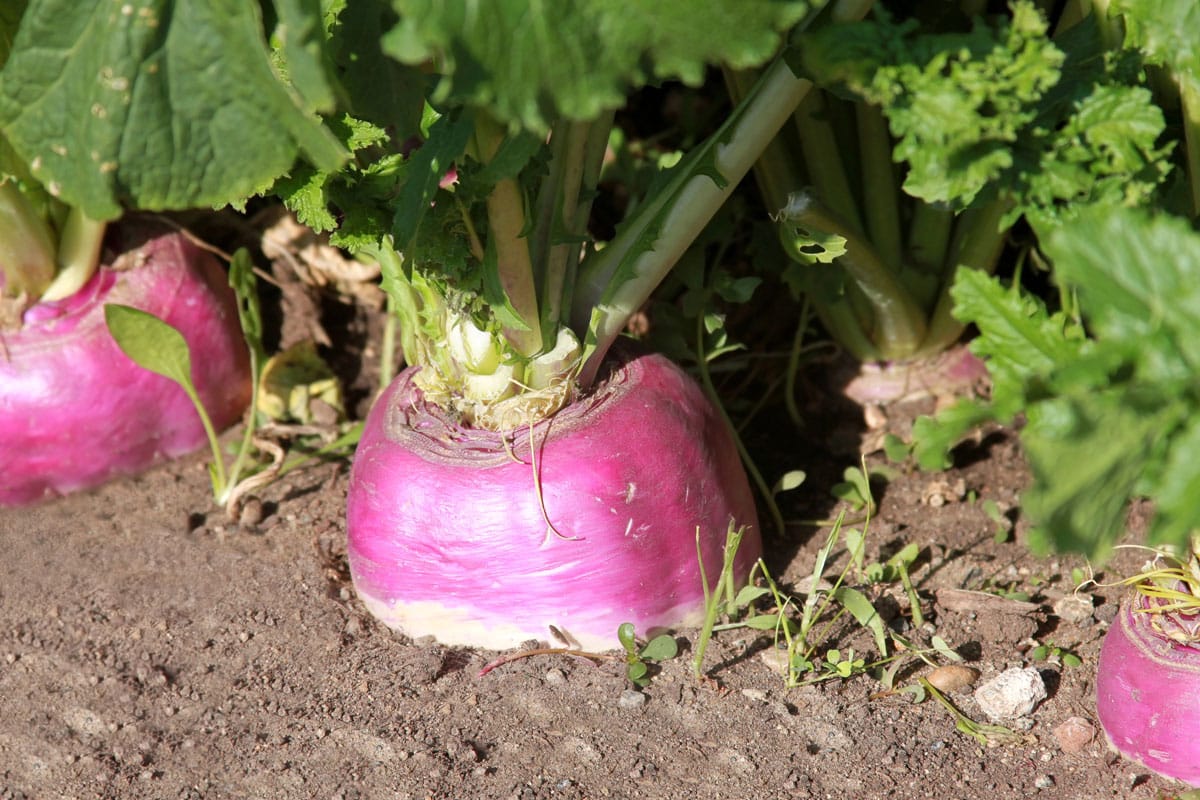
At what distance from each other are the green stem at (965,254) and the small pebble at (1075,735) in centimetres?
65

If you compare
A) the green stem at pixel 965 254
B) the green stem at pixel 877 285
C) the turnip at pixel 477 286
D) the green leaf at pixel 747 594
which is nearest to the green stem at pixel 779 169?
the green stem at pixel 877 285

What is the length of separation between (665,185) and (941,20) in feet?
1.84

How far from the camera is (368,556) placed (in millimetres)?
1703

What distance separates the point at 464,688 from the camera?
5.34 feet

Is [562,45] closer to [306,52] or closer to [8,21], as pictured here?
[306,52]

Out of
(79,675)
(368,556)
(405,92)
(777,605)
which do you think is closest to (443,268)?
(405,92)

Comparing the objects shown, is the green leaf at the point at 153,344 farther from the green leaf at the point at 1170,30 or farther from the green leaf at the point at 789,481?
the green leaf at the point at 1170,30

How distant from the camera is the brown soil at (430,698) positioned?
4.89ft

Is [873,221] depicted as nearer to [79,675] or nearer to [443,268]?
[443,268]

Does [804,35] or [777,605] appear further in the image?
[777,605]

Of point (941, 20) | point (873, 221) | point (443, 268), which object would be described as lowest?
point (873, 221)

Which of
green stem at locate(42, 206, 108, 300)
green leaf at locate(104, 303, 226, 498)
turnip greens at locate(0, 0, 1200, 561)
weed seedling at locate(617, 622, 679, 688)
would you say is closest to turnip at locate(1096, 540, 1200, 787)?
turnip greens at locate(0, 0, 1200, 561)

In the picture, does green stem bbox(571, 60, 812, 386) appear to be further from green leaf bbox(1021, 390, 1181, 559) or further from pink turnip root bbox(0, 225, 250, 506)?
pink turnip root bbox(0, 225, 250, 506)

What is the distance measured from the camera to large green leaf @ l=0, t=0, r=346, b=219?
4.07 ft
